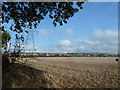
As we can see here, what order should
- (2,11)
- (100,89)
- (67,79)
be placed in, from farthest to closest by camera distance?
(67,79) < (2,11) < (100,89)

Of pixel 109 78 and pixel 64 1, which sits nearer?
pixel 64 1

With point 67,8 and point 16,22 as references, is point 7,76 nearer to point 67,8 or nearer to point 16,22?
point 16,22

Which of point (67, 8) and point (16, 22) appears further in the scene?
point (16, 22)

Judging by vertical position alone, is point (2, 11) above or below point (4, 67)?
above

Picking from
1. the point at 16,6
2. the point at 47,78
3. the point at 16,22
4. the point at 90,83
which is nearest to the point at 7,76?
the point at 47,78

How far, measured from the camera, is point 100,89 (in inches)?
191

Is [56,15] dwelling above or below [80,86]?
above

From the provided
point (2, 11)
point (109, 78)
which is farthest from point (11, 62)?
point (109, 78)

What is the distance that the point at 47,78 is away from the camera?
559 centimetres

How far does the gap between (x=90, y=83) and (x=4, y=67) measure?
3.33 metres

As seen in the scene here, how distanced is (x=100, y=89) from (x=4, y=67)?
3.62m

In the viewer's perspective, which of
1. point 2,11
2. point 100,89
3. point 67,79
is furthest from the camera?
point 67,79

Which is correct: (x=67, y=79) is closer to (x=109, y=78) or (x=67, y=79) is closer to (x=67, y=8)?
(x=109, y=78)

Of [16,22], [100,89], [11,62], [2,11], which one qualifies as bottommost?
[100,89]
